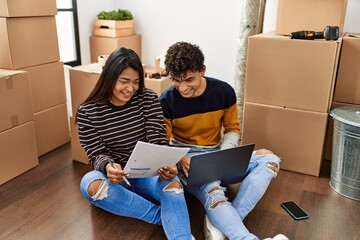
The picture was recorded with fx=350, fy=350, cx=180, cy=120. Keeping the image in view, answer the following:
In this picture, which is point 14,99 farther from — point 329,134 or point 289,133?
point 329,134

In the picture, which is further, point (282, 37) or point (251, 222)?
point (282, 37)

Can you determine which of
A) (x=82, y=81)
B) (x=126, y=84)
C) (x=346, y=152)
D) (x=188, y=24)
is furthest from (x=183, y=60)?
(x=188, y=24)

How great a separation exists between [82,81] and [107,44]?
98cm

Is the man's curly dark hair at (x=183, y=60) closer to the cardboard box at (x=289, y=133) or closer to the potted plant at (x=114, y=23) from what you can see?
the cardboard box at (x=289, y=133)

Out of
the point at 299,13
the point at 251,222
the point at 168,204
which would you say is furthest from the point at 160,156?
the point at 299,13

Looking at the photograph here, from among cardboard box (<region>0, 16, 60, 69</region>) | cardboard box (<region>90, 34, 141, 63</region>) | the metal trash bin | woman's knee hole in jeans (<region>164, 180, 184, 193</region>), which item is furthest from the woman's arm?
cardboard box (<region>90, 34, 141, 63</region>)

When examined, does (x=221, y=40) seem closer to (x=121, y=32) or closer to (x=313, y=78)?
(x=121, y=32)

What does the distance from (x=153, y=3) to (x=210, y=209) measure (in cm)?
222

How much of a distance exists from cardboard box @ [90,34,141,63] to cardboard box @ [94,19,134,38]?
0.04 meters

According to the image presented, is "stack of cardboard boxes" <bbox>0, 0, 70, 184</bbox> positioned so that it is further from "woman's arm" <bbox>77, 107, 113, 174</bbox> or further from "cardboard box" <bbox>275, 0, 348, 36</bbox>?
"cardboard box" <bbox>275, 0, 348, 36</bbox>

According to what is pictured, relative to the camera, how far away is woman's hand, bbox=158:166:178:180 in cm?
144

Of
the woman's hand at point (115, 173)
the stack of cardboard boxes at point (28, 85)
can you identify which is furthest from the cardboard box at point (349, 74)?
A: the stack of cardboard boxes at point (28, 85)

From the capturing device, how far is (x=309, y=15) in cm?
196

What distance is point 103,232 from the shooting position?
153 cm
